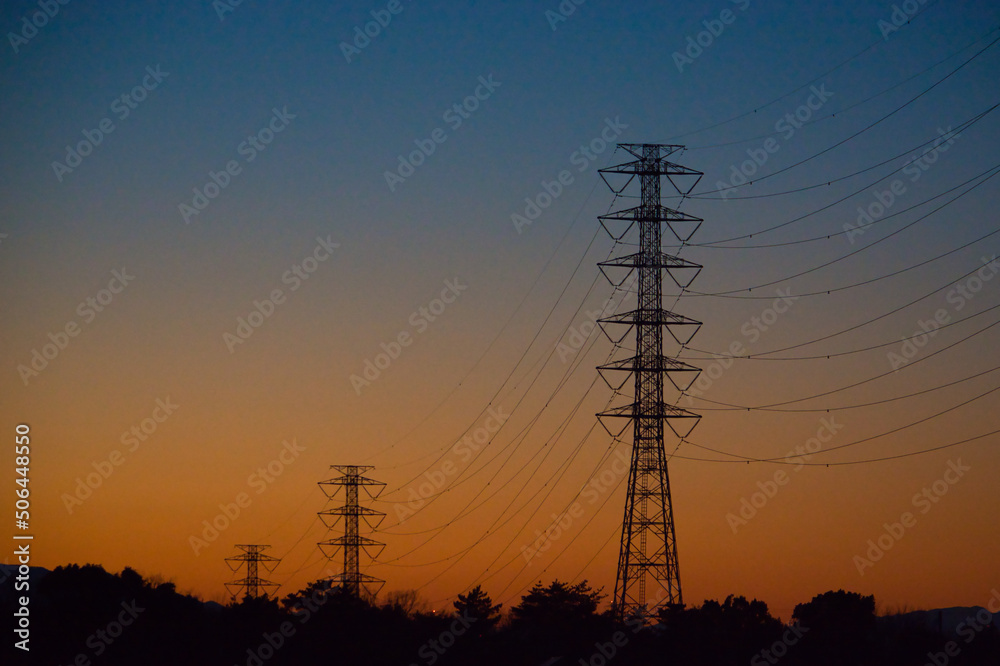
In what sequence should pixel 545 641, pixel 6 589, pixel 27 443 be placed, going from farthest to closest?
1. pixel 6 589
2. pixel 545 641
3. pixel 27 443

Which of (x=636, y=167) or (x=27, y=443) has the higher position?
(x=636, y=167)

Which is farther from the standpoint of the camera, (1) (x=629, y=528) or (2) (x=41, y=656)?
(2) (x=41, y=656)

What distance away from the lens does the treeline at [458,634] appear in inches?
2808

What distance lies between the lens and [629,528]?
65562mm

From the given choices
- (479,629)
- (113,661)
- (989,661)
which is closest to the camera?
(989,661)

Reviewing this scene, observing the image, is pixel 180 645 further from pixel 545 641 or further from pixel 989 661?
pixel 989 661

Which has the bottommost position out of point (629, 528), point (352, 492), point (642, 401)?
point (629, 528)

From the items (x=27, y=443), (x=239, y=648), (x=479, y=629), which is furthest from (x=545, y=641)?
(x=27, y=443)

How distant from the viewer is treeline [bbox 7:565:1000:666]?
71.3m

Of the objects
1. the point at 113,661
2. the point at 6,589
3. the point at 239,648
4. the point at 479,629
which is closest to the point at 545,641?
the point at 479,629

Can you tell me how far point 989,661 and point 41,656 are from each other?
50.1 m

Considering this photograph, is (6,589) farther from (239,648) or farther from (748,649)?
(748,649)

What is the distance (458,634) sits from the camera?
86062 millimetres

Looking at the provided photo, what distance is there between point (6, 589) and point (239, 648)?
29.7 meters
